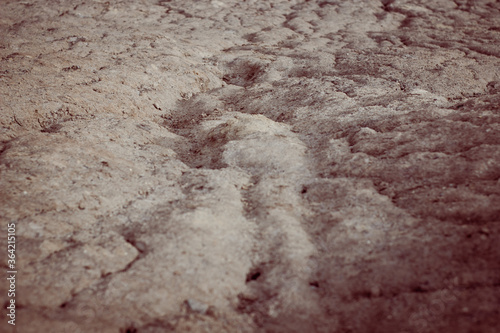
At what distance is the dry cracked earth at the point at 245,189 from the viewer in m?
1.26

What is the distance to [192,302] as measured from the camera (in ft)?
4.17

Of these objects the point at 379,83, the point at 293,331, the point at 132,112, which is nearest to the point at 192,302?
the point at 293,331

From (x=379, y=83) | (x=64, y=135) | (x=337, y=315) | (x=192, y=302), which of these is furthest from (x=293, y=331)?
(x=379, y=83)

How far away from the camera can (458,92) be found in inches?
121

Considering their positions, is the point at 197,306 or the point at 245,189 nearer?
the point at 197,306

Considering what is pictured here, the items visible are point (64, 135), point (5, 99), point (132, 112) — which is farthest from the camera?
point (132, 112)

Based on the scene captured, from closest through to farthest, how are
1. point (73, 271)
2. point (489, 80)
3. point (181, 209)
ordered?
point (73, 271) < point (181, 209) < point (489, 80)

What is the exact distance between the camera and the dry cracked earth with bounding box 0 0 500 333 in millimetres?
1260

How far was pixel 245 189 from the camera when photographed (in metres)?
1.94

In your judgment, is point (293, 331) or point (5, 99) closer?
point (293, 331)

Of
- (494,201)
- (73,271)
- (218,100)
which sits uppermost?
(494,201)

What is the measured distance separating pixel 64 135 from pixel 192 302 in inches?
59.9

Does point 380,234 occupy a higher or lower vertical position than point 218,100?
higher

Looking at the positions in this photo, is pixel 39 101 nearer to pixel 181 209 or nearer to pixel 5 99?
pixel 5 99
